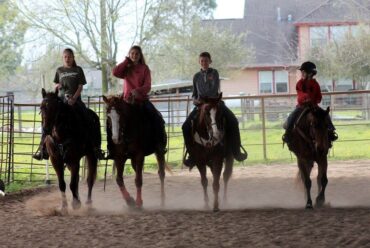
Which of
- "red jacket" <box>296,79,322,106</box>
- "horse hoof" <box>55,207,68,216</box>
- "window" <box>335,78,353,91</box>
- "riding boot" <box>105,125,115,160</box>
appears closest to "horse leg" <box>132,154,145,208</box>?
"riding boot" <box>105,125,115,160</box>

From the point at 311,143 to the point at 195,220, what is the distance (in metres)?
2.38

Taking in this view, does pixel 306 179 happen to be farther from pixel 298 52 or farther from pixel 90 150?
pixel 298 52

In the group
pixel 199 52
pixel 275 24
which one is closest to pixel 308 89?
pixel 199 52

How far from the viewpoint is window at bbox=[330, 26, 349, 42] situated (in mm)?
32844

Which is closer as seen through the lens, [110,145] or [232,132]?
[110,145]

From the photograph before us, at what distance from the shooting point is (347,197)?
10305 mm

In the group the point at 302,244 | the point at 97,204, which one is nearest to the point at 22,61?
the point at 97,204

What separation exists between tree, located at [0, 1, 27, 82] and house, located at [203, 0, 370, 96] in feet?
43.3

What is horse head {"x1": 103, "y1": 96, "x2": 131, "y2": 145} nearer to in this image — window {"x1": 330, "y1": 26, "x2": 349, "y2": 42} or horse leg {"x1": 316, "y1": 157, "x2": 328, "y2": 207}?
horse leg {"x1": 316, "y1": 157, "x2": 328, "y2": 207}

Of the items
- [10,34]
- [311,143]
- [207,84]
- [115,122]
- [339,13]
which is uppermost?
[339,13]

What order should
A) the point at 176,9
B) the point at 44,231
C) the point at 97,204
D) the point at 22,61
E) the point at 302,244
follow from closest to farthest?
the point at 302,244 < the point at 44,231 < the point at 97,204 < the point at 176,9 < the point at 22,61

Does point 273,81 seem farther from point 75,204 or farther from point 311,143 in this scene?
point 75,204

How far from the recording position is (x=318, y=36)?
36.4 m

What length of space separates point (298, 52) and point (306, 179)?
28.2 meters
